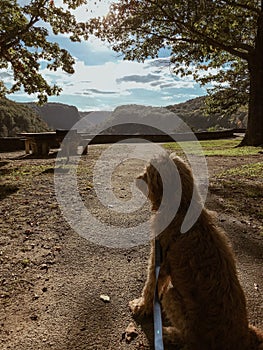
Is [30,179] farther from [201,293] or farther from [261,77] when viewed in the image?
[261,77]

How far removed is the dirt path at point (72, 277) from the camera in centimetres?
218

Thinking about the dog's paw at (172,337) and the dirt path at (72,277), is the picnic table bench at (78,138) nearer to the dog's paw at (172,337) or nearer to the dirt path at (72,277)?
the dirt path at (72,277)

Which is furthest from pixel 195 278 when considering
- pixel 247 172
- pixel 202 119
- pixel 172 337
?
pixel 202 119

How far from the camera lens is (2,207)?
5.00 m

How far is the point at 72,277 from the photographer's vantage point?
114 inches

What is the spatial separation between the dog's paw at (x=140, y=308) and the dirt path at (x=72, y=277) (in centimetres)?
7

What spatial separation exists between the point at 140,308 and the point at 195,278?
91 cm

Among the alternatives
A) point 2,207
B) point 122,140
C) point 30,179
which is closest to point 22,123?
point 122,140

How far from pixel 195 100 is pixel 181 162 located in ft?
130

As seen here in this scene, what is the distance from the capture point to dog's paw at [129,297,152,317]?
2332mm

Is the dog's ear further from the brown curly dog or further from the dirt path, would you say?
the dirt path

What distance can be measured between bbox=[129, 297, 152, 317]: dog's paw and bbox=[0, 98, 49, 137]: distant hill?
60.4ft

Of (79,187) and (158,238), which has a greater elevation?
(158,238)

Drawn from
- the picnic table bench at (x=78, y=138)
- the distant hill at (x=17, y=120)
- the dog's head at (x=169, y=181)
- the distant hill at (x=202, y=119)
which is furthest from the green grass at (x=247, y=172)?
the distant hill at (x=202, y=119)
